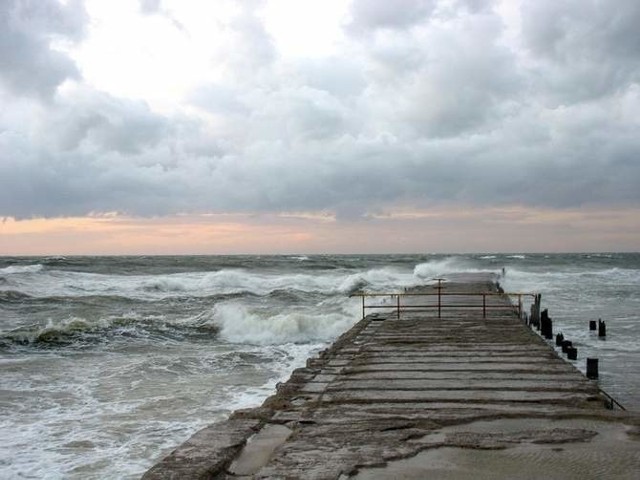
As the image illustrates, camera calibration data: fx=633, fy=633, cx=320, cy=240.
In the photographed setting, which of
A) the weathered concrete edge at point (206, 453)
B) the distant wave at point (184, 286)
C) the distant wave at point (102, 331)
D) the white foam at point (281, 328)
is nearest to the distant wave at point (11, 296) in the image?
the distant wave at point (184, 286)

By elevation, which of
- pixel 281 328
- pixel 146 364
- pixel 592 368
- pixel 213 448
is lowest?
pixel 146 364

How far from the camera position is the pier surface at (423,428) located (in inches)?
184

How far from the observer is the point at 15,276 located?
4144 centimetres

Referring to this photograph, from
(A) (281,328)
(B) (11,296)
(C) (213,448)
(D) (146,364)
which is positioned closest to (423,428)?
(C) (213,448)

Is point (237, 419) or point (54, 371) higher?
point (237, 419)

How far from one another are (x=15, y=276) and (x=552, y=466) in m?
42.7

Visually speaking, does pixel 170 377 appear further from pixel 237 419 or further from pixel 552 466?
pixel 552 466

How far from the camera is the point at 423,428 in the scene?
5723 mm

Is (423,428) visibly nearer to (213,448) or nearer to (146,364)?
(213,448)

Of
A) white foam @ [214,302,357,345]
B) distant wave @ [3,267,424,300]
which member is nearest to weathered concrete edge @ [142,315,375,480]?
white foam @ [214,302,357,345]

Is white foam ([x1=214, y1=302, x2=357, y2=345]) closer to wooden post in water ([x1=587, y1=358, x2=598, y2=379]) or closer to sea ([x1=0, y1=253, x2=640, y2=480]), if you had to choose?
sea ([x1=0, y1=253, x2=640, y2=480])

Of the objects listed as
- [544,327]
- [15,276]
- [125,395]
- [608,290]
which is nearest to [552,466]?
[125,395]

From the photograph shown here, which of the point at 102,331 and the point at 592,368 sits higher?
the point at 592,368

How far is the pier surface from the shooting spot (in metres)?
4.67
